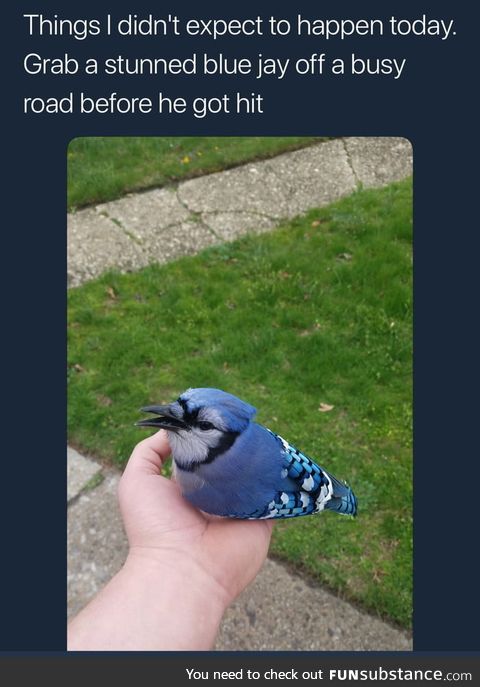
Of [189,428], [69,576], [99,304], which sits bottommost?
[69,576]

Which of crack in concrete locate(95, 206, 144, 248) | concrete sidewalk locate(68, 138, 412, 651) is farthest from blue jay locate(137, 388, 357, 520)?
crack in concrete locate(95, 206, 144, 248)

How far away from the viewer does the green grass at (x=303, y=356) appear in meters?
3.81

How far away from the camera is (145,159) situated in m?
6.82

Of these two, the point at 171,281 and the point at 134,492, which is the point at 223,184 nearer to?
the point at 171,281

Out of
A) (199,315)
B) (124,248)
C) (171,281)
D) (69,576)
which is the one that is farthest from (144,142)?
(69,576)

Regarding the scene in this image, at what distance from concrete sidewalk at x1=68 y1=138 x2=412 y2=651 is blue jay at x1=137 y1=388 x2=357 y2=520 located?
912mm

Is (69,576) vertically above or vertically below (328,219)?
below

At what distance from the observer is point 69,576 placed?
146 inches

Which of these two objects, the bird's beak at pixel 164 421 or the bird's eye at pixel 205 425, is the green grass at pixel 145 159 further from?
the bird's eye at pixel 205 425

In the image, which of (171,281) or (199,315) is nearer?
(199,315)

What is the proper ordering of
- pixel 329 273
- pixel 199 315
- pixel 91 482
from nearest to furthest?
pixel 91 482 < pixel 199 315 < pixel 329 273

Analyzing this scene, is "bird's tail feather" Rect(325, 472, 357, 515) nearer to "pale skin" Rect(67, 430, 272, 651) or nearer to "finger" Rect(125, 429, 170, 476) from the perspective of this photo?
"pale skin" Rect(67, 430, 272, 651)

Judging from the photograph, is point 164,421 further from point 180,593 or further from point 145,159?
point 145,159

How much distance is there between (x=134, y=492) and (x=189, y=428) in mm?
529
